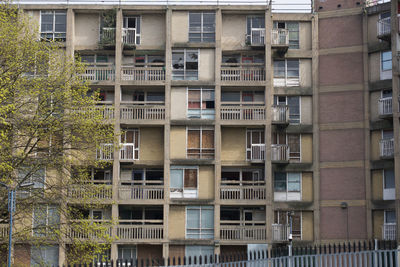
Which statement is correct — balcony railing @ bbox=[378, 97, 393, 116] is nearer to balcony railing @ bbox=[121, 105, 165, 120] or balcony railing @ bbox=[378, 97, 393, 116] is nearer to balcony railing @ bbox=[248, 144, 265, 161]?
balcony railing @ bbox=[248, 144, 265, 161]

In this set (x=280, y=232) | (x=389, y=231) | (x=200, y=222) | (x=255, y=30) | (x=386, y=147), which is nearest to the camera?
(x=389, y=231)

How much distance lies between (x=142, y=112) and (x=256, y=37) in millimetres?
10053

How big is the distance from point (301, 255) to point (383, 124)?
22.9 metres

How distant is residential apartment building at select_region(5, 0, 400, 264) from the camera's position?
163 ft

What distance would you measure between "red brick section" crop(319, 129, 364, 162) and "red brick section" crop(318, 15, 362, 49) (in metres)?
6.39

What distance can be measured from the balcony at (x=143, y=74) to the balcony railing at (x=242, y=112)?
5.13 metres

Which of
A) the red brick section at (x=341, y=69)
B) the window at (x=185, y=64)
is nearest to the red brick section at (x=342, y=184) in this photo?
the red brick section at (x=341, y=69)

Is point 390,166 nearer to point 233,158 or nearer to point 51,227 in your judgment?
point 233,158

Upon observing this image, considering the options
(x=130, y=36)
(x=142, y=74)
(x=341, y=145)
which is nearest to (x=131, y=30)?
(x=130, y=36)

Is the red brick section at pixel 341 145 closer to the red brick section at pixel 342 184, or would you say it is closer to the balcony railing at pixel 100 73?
the red brick section at pixel 342 184

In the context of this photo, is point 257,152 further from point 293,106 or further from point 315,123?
point 315,123

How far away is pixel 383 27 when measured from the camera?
49469 mm

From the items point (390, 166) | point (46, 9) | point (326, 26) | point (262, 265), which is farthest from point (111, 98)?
point (262, 265)

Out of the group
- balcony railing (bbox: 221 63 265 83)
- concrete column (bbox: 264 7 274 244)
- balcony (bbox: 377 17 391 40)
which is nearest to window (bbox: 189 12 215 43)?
balcony railing (bbox: 221 63 265 83)
